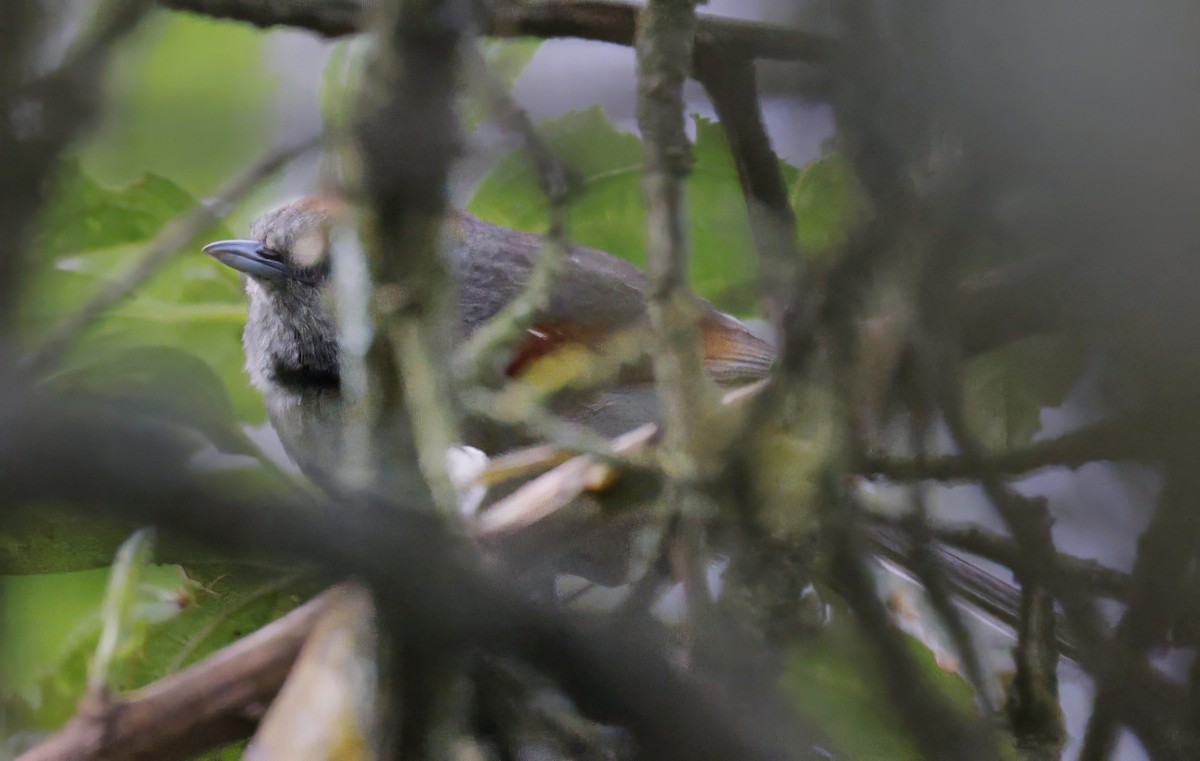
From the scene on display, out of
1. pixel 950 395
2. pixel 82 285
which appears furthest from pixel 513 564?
pixel 82 285

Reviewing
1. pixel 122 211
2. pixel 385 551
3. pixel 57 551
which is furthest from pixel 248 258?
pixel 385 551

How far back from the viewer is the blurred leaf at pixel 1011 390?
1.32m

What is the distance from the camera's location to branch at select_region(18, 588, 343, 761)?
1.14m

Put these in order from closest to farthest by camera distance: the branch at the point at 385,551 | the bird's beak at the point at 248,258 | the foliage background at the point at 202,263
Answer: the branch at the point at 385,551, the foliage background at the point at 202,263, the bird's beak at the point at 248,258

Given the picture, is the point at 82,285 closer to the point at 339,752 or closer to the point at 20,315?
the point at 20,315

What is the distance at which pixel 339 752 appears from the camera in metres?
1.01

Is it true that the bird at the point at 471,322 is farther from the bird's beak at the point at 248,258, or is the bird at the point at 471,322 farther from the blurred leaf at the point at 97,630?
the blurred leaf at the point at 97,630

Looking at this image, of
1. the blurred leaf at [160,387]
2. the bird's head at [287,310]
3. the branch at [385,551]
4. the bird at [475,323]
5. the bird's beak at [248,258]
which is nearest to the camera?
the branch at [385,551]

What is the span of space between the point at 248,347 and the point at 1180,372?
228 centimetres

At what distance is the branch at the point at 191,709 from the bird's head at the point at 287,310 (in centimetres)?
163

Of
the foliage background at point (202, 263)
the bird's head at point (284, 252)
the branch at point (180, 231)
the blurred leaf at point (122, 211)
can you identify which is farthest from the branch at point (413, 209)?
the bird's head at point (284, 252)

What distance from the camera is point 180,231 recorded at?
5.77 feet

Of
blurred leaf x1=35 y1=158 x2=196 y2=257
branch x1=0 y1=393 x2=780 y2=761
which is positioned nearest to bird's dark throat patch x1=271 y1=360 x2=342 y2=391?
blurred leaf x1=35 y1=158 x2=196 y2=257

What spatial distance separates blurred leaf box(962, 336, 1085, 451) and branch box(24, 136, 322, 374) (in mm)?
920
